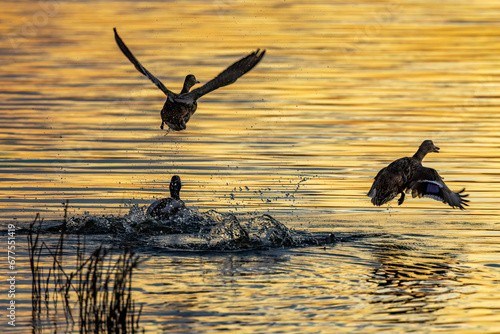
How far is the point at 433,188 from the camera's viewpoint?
16.3 meters

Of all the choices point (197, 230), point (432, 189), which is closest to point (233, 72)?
point (197, 230)

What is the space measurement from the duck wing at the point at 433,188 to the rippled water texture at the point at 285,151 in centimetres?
67

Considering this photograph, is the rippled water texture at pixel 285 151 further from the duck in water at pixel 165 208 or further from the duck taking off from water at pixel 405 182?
the duck in water at pixel 165 208

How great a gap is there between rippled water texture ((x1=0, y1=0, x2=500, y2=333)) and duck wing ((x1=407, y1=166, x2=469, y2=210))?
67 centimetres

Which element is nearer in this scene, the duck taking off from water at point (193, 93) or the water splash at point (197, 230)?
the water splash at point (197, 230)

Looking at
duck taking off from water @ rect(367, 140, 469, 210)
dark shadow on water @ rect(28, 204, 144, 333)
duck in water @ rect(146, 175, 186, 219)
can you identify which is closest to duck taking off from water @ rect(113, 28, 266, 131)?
duck in water @ rect(146, 175, 186, 219)

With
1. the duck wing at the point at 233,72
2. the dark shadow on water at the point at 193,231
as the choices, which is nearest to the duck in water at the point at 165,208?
the dark shadow on water at the point at 193,231

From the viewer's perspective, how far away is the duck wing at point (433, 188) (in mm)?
16016

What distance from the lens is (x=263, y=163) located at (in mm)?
22156

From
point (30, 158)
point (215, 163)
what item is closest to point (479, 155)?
point (215, 163)

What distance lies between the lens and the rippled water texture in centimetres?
1287

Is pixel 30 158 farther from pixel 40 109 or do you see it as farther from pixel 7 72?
pixel 7 72

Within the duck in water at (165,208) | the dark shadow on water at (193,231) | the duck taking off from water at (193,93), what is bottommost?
the dark shadow on water at (193,231)

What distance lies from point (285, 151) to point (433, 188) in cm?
739
